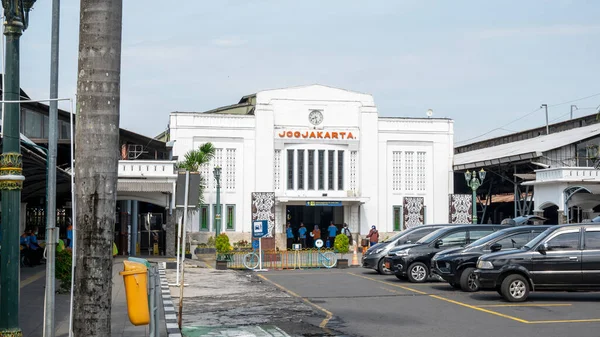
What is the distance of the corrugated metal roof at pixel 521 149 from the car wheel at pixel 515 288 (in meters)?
26.4

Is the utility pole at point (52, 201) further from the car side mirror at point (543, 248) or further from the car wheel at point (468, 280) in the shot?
the car wheel at point (468, 280)

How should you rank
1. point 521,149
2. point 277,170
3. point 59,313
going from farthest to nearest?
point 277,170, point 521,149, point 59,313

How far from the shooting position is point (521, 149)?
48062mm

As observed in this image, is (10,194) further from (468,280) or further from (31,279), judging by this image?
(31,279)

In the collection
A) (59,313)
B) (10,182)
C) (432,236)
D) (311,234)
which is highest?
(10,182)

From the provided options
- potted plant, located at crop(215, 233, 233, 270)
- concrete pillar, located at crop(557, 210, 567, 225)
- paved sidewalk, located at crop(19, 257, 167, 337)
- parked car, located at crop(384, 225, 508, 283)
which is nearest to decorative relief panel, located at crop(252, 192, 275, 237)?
potted plant, located at crop(215, 233, 233, 270)

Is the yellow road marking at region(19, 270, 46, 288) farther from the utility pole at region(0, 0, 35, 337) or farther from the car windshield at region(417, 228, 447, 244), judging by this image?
the car windshield at region(417, 228, 447, 244)

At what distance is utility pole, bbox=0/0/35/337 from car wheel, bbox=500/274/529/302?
34.2 ft

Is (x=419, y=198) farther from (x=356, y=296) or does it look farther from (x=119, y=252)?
(x=356, y=296)

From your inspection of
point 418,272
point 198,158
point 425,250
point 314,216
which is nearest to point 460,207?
point 314,216

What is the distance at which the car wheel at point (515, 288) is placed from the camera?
17375mm

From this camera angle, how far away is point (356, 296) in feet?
64.1

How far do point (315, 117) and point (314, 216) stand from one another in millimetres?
6484

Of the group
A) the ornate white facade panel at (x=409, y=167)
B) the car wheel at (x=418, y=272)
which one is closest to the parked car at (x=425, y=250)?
the car wheel at (x=418, y=272)
